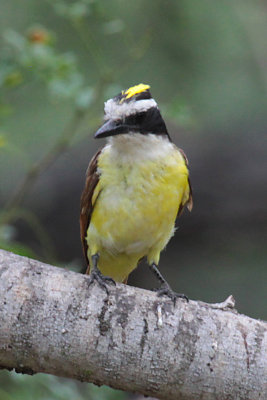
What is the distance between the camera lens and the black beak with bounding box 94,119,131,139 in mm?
3688

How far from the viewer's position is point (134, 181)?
3.92 metres

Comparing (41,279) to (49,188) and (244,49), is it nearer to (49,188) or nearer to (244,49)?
(49,188)

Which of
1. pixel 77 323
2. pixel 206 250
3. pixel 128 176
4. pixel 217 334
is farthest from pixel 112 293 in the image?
pixel 206 250

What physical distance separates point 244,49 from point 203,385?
14.6 ft

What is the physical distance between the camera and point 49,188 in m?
6.73

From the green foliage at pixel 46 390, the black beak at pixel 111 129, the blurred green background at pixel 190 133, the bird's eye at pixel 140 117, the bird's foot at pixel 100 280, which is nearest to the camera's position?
the bird's foot at pixel 100 280

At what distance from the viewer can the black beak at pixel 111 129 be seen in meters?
3.69

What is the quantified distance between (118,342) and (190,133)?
4321 millimetres

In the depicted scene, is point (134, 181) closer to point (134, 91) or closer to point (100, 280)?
point (134, 91)

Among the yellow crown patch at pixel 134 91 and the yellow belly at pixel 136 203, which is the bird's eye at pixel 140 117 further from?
the yellow belly at pixel 136 203

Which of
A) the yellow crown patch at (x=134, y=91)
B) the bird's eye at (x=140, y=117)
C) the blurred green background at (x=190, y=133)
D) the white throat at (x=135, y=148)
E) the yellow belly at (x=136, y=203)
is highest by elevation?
the blurred green background at (x=190, y=133)

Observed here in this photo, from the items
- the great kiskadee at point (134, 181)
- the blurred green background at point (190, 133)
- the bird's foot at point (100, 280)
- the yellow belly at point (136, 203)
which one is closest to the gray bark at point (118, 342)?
the bird's foot at point (100, 280)

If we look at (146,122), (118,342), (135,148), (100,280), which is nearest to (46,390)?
(100,280)

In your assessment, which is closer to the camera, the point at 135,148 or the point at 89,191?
the point at 135,148
